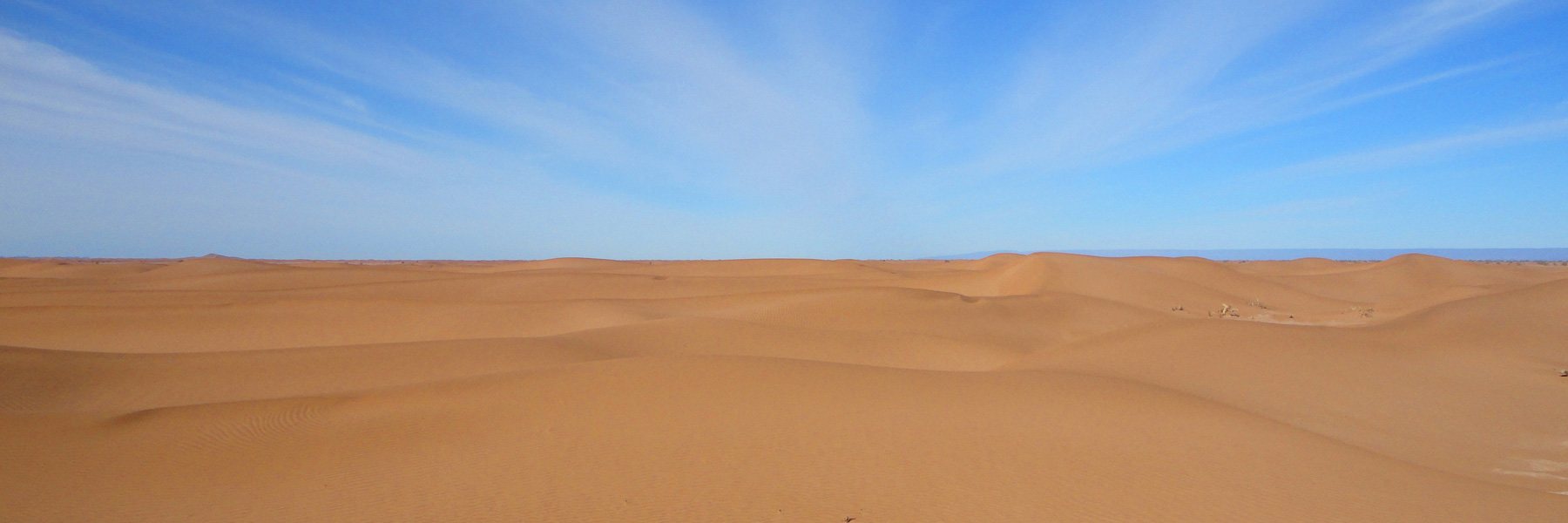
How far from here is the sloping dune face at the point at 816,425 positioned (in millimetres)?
5902

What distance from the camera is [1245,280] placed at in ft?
103

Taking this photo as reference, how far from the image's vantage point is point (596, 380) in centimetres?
973

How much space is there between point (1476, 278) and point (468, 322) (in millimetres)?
48485

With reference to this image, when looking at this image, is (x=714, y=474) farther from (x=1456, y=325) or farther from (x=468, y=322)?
(x=468, y=322)

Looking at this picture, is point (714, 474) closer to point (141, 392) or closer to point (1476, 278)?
point (141, 392)

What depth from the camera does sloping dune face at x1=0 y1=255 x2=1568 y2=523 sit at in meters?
5.90

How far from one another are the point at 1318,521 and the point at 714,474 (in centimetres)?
499

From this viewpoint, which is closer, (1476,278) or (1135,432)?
(1135,432)

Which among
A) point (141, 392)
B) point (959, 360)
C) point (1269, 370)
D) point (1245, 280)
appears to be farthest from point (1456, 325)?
point (141, 392)

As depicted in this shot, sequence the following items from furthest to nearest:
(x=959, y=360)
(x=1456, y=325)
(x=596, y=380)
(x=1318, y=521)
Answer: (x=959, y=360) → (x=1456, y=325) → (x=596, y=380) → (x=1318, y=521)

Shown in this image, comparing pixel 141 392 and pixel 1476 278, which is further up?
pixel 1476 278

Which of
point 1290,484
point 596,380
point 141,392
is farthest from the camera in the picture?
point 141,392

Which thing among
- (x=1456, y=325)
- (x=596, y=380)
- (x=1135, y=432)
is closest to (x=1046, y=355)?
(x=1135, y=432)

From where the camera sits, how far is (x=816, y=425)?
7.81m
